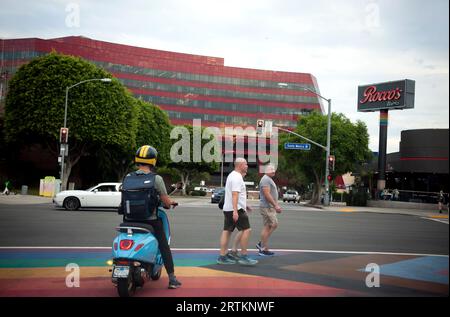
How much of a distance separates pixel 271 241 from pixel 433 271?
15.1 feet

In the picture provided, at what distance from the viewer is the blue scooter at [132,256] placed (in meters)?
5.52

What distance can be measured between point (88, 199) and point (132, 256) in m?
17.4

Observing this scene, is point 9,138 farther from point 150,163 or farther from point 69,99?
point 150,163

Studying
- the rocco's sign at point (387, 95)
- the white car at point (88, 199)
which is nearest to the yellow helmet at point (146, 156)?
the white car at point (88, 199)

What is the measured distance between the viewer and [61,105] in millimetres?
39469

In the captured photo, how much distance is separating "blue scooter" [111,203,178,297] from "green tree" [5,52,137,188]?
3568 centimetres

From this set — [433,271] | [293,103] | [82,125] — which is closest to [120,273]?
[433,271]

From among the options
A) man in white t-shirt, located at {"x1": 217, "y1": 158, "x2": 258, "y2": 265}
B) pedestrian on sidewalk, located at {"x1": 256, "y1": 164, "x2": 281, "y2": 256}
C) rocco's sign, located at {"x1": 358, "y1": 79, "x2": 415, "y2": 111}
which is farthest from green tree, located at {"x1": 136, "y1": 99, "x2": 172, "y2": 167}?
man in white t-shirt, located at {"x1": 217, "y1": 158, "x2": 258, "y2": 265}

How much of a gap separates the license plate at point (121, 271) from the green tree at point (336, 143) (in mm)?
40936

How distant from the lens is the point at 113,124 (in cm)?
4197

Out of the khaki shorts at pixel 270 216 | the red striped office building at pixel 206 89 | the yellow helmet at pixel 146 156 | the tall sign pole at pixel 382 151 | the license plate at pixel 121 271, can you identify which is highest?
the red striped office building at pixel 206 89

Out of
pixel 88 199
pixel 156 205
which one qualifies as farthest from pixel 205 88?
pixel 156 205

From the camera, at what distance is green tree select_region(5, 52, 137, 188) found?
39344mm

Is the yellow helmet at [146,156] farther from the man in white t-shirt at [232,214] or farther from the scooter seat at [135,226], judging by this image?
the man in white t-shirt at [232,214]
